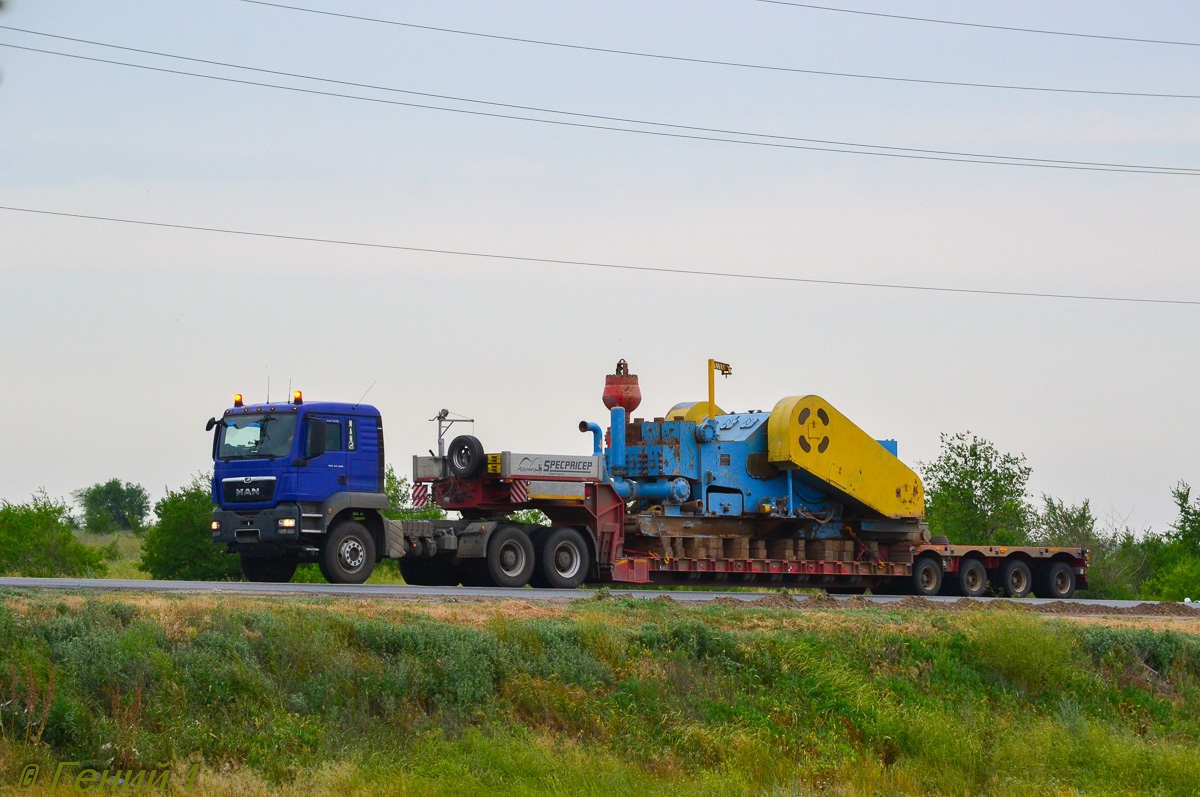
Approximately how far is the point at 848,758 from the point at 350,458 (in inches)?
470

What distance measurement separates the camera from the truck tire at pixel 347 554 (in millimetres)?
23344

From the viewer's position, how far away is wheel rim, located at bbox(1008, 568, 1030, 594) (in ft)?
105

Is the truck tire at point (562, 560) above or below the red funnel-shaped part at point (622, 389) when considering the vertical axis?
below

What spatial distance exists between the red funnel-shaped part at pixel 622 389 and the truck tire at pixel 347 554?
6.31m

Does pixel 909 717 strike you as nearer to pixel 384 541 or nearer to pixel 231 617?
pixel 231 617

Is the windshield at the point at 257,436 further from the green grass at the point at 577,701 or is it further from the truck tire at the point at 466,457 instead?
the green grass at the point at 577,701

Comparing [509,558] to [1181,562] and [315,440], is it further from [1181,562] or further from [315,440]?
[1181,562]

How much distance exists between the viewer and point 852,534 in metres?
30.7

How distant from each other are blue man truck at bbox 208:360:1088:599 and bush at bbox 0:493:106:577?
11.9 metres

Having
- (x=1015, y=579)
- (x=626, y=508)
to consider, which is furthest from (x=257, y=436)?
(x=1015, y=579)

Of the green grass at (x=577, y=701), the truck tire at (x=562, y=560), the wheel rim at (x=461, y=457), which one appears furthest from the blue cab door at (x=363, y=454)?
the green grass at (x=577, y=701)

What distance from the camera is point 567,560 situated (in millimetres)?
26016

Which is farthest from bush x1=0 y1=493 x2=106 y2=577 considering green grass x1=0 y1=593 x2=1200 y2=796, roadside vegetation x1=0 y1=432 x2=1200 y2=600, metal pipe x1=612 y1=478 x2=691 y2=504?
green grass x1=0 y1=593 x2=1200 y2=796

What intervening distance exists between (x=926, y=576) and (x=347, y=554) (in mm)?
13983
